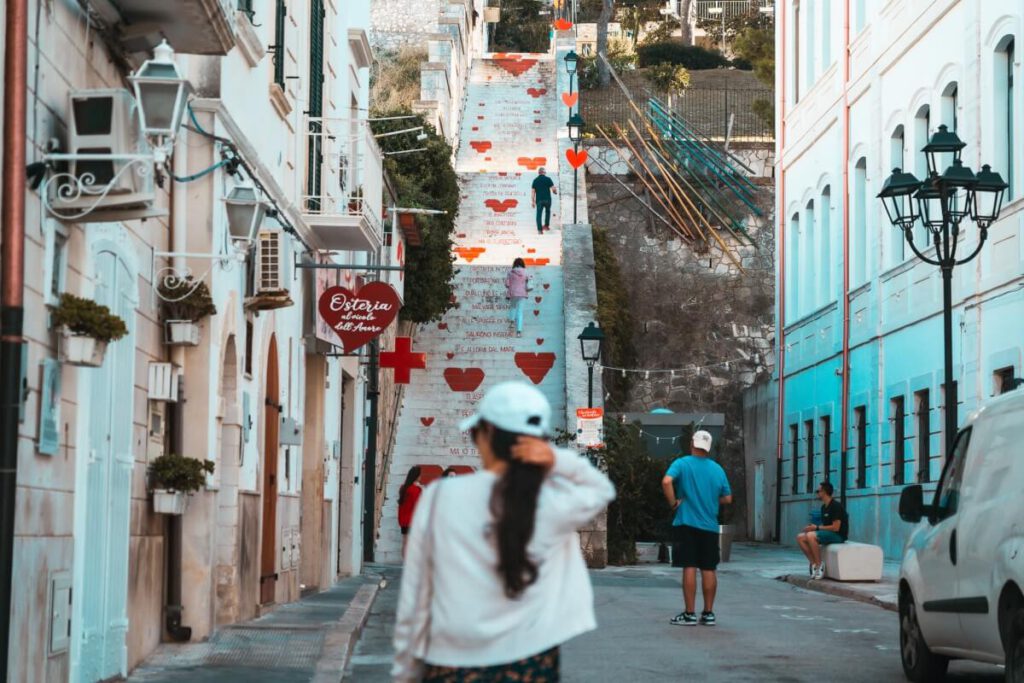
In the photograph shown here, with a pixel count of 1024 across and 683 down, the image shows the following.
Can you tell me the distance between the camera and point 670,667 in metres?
13.4

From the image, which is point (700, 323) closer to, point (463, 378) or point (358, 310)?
point (463, 378)

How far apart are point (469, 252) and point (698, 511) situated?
2609 cm

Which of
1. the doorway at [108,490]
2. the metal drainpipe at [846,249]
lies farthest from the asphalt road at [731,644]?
the metal drainpipe at [846,249]

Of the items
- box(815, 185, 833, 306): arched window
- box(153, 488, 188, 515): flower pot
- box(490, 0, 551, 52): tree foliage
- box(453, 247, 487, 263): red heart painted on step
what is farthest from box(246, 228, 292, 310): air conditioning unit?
box(490, 0, 551, 52): tree foliage

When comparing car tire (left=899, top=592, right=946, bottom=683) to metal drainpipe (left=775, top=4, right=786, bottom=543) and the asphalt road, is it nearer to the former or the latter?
the asphalt road

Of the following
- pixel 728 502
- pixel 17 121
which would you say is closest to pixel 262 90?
pixel 728 502

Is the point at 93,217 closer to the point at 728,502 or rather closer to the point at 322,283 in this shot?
the point at 728,502

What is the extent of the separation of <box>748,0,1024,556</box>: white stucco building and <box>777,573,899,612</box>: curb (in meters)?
2.98

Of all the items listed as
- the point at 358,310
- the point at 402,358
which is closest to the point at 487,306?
the point at 402,358

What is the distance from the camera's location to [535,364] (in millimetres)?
35906

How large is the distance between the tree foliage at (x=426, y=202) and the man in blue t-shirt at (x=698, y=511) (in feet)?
55.9

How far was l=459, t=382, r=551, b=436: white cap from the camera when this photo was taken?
585 centimetres

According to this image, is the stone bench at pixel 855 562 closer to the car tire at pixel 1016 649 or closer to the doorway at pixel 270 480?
the doorway at pixel 270 480

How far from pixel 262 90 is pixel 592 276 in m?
21.6
